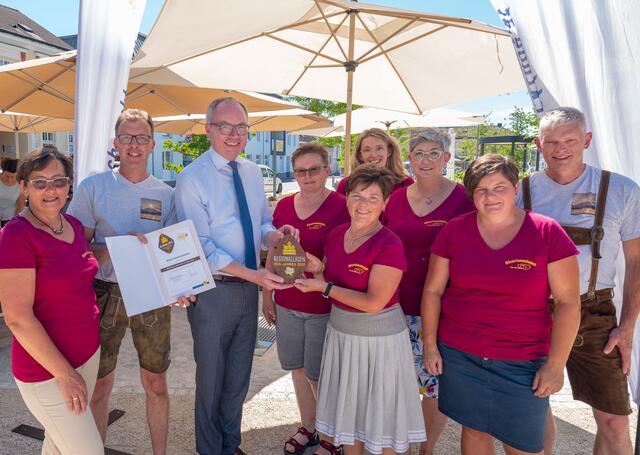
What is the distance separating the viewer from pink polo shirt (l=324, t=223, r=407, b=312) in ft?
8.05

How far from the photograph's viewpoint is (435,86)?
583 centimetres

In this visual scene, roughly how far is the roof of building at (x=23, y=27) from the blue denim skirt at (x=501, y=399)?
27052 mm

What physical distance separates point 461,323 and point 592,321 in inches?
31.6

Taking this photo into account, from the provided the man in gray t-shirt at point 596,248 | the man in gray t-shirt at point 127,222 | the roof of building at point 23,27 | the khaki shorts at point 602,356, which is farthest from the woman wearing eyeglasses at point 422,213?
the roof of building at point 23,27

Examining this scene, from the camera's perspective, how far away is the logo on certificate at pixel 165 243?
8.25 feet

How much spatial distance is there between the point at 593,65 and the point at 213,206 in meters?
2.38

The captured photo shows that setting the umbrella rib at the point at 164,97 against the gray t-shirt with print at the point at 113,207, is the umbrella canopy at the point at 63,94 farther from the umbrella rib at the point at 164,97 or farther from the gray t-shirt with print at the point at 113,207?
the gray t-shirt with print at the point at 113,207

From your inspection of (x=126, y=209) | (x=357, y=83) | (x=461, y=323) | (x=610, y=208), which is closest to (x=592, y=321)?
(x=610, y=208)

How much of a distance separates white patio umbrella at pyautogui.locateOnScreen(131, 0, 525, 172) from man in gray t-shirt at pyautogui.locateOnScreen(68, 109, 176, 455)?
5.03 feet

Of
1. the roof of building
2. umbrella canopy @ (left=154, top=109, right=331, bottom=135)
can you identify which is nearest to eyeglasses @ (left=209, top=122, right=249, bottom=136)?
umbrella canopy @ (left=154, top=109, right=331, bottom=135)

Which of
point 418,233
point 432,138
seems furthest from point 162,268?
point 432,138

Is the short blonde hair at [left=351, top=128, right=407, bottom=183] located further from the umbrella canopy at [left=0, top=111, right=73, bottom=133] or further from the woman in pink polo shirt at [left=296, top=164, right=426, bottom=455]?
the umbrella canopy at [left=0, top=111, right=73, bottom=133]

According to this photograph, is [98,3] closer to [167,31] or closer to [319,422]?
[167,31]

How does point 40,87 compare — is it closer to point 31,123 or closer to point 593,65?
point 593,65
